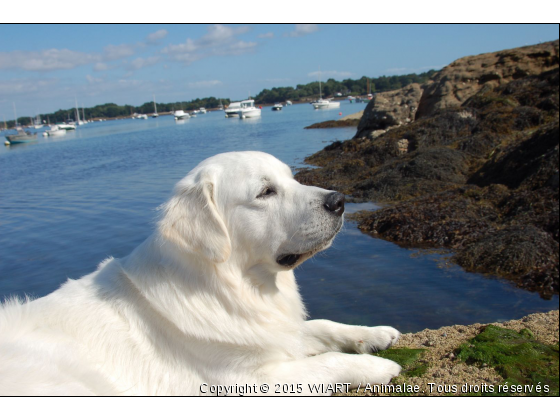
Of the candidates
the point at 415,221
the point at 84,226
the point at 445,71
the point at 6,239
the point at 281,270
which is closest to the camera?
the point at 281,270

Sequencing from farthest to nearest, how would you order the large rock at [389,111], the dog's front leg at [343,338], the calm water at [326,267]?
the large rock at [389,111]
the calm water at [326,267]
the dog's front leg at [343,338]

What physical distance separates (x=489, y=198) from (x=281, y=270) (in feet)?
23.8

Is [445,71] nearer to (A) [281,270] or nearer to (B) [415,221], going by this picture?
(B) [415,221]

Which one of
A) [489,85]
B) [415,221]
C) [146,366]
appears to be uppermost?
[489,85]

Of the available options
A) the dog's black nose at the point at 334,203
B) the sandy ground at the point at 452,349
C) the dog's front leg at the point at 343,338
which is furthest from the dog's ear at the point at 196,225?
the sandy ground at the point at 452,349

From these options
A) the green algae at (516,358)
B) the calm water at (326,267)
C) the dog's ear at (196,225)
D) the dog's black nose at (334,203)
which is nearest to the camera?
the dog's ear at (196,225)

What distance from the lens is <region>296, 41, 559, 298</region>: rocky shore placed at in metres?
6.86

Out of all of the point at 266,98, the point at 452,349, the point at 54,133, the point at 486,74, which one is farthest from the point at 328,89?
the point at 452,349

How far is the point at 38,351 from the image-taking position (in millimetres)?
2992

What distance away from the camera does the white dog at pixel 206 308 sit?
123 inches

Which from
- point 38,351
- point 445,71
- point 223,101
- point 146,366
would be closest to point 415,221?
point 146,366

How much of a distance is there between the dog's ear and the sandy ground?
59.6 inches

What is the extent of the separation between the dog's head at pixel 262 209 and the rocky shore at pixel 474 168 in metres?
3.84

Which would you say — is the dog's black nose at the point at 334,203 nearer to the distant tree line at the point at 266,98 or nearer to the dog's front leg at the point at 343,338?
the dog's front leg at the point at 343,338
